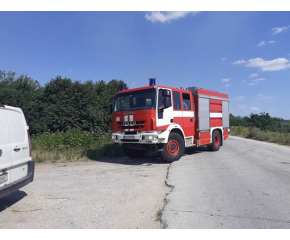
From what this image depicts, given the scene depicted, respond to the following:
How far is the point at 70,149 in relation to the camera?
38.9 feet

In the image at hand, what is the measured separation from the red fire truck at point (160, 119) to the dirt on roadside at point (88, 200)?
1.34 meters

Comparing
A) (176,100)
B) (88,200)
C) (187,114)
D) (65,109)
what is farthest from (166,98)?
(65,109)

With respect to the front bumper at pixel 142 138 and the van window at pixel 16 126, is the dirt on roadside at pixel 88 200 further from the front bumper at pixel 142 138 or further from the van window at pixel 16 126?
the van window at pixel 16 126

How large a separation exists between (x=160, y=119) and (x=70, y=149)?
5.03 metres

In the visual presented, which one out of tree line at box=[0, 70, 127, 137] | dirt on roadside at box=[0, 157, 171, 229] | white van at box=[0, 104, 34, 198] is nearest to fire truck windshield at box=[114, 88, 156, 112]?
dirt on roadside at box=[0, 157, 171, 229]

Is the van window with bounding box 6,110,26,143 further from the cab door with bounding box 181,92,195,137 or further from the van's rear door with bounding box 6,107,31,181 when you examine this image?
the cab door with bounding box 181,92,195,137

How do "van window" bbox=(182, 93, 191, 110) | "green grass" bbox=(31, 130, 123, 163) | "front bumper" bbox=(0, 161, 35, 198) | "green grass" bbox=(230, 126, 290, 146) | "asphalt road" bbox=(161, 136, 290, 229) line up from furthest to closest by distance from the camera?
"green grass" bbox=(230, 126, 290, 146) < "green grass" bbox=(31, 130, 123, 163) < "van window" bbox=(182, 93, 191, 110) < "front bumper" bbox=(0, 161, 35, 198) < "asphalt road" bbox=(161, 136, 290, 229)

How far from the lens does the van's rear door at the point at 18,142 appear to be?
4.75m

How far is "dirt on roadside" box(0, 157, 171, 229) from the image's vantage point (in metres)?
4.11

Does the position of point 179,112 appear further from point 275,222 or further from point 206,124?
point 275,222

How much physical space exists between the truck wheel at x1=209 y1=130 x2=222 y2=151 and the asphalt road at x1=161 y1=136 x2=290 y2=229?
4.04 m

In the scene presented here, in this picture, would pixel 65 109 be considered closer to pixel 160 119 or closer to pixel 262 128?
pixel 160 119

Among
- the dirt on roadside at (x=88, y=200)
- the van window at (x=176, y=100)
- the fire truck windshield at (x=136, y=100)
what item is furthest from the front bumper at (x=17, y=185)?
the van window at (x=176, y=100)

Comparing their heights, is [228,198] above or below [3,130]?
below
